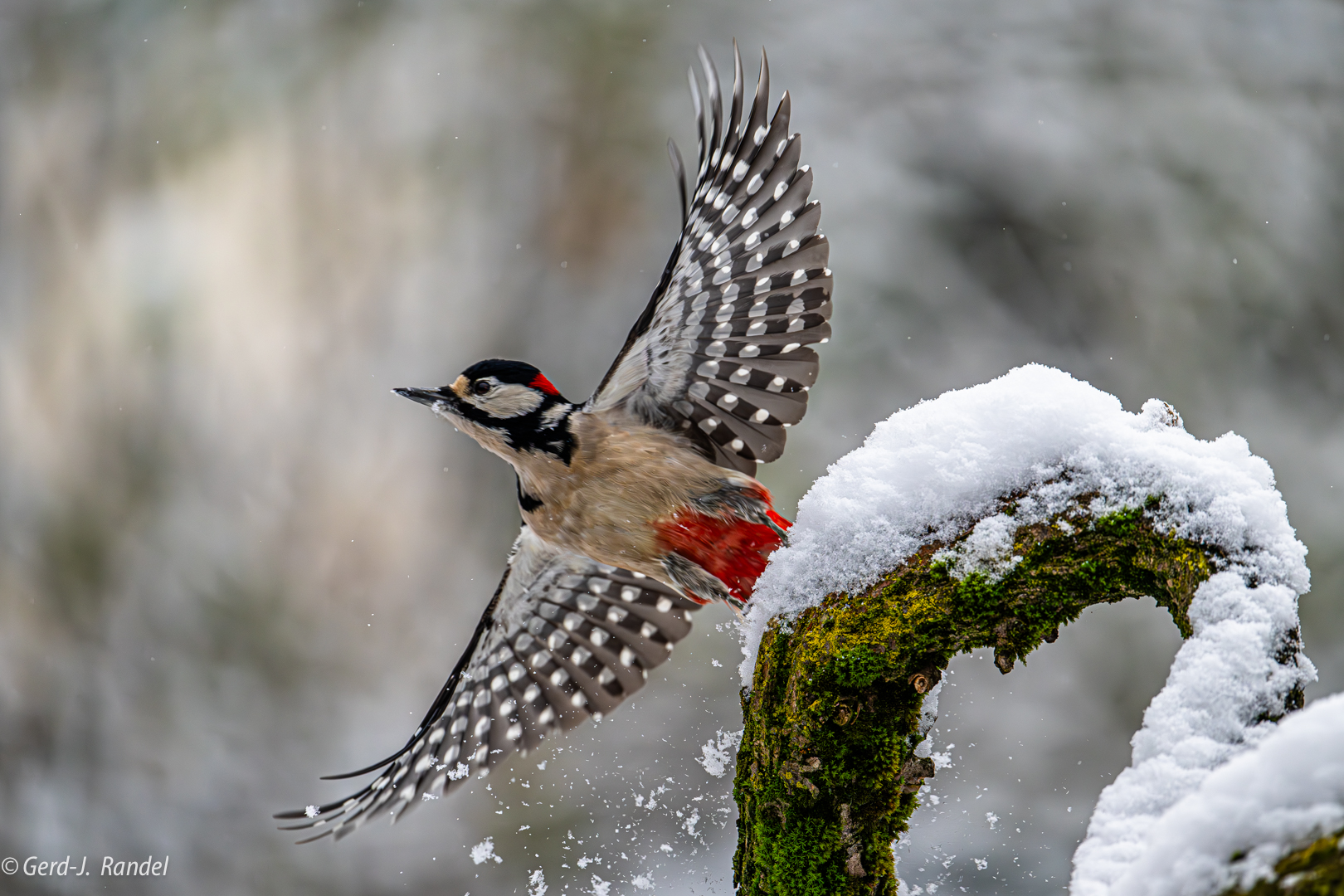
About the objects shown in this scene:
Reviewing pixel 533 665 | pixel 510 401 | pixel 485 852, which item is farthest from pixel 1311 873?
pixel 485 852

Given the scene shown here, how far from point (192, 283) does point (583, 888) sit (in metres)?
3.23

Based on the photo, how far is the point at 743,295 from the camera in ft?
6.46

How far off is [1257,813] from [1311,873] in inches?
3.0

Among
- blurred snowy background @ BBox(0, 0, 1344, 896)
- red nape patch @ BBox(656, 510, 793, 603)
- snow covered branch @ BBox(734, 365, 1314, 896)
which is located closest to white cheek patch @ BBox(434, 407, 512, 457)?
red nape patch @ BBox(656, 510, 793, 603)

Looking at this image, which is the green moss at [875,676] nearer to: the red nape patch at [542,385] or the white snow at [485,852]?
the red nape patch at [542,385]

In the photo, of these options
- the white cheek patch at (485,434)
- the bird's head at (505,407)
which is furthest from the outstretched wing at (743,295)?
the white cheek patch at (485,434)

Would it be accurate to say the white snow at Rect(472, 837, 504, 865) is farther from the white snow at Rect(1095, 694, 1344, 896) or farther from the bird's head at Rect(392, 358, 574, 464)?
the white snow at Rect(1095, 694, 1344, 896)

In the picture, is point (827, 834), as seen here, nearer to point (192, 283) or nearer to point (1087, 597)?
point (1087, 597)

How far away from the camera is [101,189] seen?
4.18 metres

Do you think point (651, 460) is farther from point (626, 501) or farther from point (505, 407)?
point (505, 407)

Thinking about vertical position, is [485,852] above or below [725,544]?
below

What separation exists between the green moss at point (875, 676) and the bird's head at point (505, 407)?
2.69 ft

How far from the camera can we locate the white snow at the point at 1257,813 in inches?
29.5

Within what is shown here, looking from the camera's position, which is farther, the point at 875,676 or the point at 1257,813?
the point at 875,676
